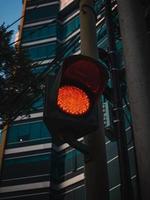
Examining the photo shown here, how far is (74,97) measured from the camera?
2191mm

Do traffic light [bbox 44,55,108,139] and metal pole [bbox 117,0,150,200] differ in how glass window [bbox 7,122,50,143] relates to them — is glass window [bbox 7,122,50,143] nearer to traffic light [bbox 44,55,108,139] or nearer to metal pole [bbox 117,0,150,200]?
traffic light [bbox 44,55,108,139]

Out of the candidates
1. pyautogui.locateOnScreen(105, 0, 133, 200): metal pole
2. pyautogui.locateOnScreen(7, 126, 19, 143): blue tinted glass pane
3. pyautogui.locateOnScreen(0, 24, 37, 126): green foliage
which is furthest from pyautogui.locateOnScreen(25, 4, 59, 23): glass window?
pyautogui.locateOnScreen(105, 0, 133, 200): metal pole

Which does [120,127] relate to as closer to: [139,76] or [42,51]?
[139,76]

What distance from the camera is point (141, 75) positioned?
6.40ft

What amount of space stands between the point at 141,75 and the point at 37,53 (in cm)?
4211

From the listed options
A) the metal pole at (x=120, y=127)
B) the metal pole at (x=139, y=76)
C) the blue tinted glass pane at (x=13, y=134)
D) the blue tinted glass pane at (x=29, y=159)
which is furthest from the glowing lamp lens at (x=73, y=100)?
the blue tinted glass pane at (x=13, y=134)

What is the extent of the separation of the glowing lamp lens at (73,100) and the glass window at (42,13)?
4454 cm

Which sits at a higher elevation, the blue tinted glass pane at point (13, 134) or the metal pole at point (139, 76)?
the blue tinted glass pane at point (13, 134)

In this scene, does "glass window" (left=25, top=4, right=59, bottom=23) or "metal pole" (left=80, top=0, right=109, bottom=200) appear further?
"glass window" (left=25, top=4, right=59, bottom=23)

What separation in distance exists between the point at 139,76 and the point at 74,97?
1.46 feet

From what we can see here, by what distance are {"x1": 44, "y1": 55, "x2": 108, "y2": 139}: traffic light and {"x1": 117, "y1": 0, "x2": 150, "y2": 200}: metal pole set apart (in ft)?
0.93

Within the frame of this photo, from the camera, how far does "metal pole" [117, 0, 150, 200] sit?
68.6 inches

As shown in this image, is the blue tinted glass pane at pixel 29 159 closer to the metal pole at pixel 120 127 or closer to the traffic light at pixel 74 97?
the metal pole at pixel 120 127

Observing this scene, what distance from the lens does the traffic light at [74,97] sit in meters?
1.97
